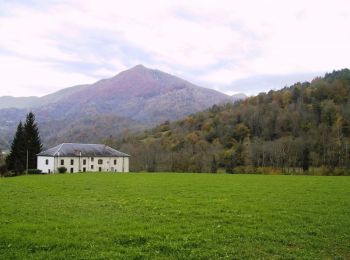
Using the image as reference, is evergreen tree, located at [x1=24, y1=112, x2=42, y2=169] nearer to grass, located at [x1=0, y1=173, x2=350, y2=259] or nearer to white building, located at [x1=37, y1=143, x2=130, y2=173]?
white building, located at [x1=37, y1=143, x2=130, y2=173]

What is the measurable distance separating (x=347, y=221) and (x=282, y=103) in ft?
498

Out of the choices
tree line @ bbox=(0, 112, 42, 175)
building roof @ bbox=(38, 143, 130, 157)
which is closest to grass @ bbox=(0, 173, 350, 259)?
tree line @ bbox=(0, 112, 42, 175)

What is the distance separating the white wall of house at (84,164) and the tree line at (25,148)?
2.30 metres

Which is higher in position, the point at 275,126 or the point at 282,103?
the point at 282,103

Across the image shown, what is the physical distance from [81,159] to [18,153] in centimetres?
1474

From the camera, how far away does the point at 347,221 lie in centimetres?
1723

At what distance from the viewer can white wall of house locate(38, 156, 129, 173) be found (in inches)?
3676

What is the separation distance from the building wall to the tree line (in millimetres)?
1173

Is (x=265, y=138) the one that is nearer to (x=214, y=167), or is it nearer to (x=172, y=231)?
(x=214, y=167)

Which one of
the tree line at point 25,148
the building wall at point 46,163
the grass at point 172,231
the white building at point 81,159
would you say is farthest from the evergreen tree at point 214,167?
the grass at point 172,231

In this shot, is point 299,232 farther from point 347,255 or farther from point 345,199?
point 345,199

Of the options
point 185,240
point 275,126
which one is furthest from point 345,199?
point 275,126

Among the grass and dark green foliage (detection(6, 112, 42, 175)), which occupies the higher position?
Answer: dark green foliage (detection(6, 112, 42, 175))

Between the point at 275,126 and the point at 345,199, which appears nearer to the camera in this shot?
the point at 345,199
